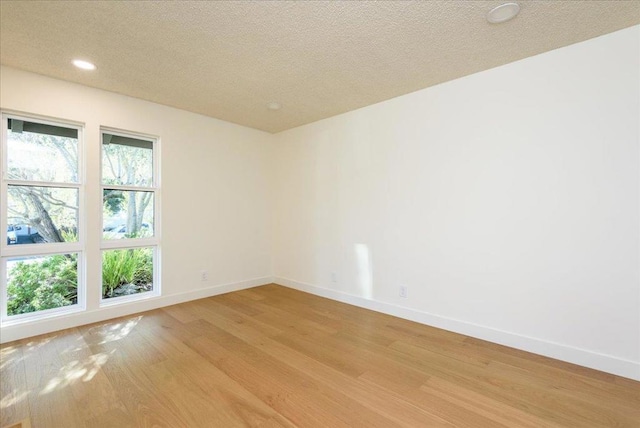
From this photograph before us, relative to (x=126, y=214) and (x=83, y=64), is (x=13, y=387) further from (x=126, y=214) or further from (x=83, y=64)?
(x=83, y=64)

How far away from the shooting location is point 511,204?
8.64 feet

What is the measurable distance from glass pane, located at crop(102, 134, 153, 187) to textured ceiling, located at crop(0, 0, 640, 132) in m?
0.62

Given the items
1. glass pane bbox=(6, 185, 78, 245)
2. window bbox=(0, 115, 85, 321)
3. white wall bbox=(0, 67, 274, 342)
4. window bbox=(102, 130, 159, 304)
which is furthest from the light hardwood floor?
glass pane bbox=(6, 185, 78, 245)

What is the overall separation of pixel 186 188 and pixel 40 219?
4.84 feet

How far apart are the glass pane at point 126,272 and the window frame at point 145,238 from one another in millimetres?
49

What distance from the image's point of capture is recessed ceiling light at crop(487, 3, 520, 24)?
190cm

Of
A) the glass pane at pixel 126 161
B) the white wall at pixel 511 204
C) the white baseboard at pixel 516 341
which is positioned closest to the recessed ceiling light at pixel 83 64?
the glass pane at pixel 126 161

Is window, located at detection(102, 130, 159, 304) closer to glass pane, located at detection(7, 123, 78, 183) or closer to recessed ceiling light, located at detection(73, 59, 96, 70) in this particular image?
glass pane, located at detection(7, 123, 78, 183)

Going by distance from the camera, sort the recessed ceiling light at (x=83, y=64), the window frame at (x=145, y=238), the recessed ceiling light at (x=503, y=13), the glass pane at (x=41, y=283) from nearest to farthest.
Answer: the recessed ceiling light at (x=503, y=13) → the recessed ceiling light at (x=83, y=64) → the glass pane at (x=41, y=283) → the window frame at (x=145, y=238)

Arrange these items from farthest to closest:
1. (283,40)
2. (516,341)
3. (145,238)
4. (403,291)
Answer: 1. (145,238)
2. (403,291)
3. (516,341)
4. (283,40)

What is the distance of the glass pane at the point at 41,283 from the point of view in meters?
2.85

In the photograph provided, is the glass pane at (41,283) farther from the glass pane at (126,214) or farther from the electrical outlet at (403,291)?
the electrical outlet at (403,291)

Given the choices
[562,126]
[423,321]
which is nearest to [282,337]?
[423,321]

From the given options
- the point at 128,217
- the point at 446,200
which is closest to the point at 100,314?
the point at 128,217
